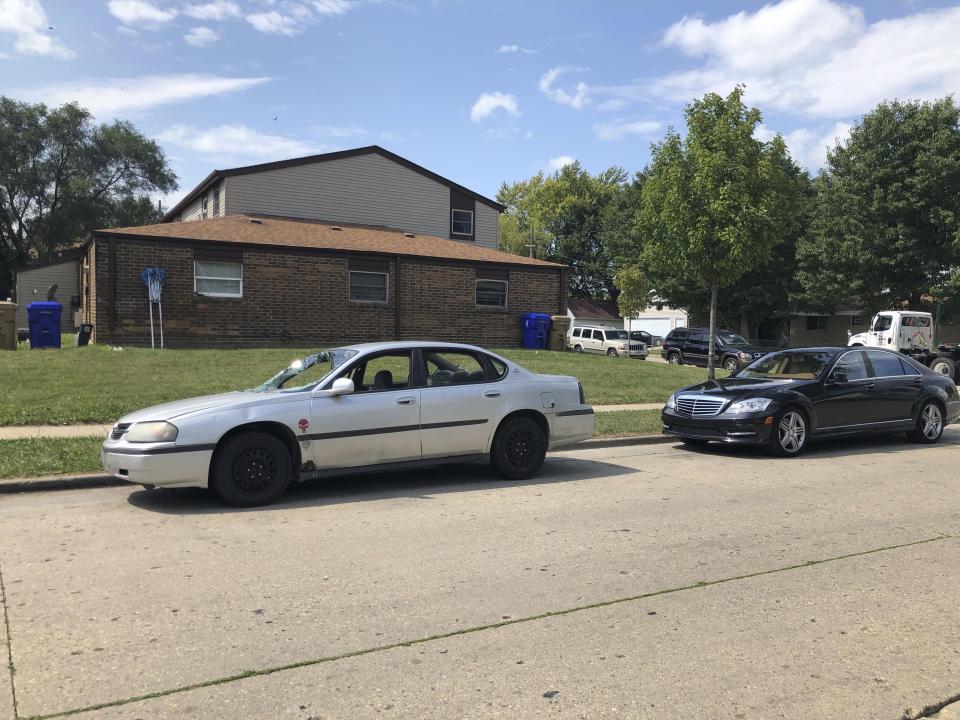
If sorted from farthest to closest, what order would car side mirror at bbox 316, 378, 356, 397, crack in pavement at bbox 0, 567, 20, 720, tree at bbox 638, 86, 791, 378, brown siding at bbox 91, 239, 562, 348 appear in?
brown siding at bbox 91, 239, 562, 348 → tree at bbox 638, 86, 791, 378 → car side mirror at bbox 316, 378, 356, 397 → crack in pavement at bbox 0, 567, 20, 720

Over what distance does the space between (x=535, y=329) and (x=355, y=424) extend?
61.4ft

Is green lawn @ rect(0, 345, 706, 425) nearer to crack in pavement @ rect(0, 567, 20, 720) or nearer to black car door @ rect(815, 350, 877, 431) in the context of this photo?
black car door @ rect(815, 350, 877, 431)

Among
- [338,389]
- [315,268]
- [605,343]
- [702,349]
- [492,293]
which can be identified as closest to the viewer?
[338,389]

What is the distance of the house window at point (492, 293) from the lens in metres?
25.7

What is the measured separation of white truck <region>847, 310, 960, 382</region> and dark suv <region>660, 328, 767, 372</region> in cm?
391

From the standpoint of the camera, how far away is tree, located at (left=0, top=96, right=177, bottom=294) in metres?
48.1

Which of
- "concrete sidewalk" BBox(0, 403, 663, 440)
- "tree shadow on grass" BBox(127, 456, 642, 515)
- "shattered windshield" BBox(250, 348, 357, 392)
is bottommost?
"tree shadow on grass" BBox(127, 456, 642, 515)

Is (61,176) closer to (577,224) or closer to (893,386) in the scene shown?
(577,224)

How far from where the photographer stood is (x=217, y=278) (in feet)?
71.3

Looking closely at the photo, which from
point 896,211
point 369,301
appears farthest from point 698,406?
point 896,211

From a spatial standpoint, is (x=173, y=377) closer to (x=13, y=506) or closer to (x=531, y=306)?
(x=13, y=506)

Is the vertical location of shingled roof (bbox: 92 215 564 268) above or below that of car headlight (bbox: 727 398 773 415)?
above

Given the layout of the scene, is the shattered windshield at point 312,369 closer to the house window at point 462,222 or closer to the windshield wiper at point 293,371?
the windshield wiper at point 293,371

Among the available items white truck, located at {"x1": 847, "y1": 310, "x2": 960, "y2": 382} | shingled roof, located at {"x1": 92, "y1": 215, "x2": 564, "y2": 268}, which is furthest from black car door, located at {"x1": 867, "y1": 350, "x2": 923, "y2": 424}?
shingled roof, located at {"x1": 92, "y1": 215, "x2": 564, "y2": 268}
